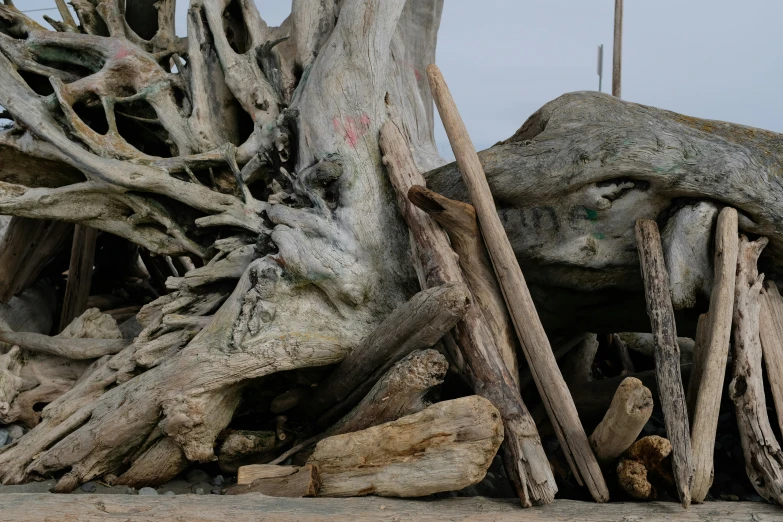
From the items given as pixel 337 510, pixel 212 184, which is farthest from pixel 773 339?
pixel 212 184

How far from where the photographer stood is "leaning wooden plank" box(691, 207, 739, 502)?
11.1 ft

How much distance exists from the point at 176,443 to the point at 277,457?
0.60 metres

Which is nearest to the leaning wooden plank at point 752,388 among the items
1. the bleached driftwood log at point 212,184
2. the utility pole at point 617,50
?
the bleached driftwood log at point 212,184

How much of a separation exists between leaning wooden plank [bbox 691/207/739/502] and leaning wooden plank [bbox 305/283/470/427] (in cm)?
122

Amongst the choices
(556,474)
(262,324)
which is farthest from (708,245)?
(262,324)

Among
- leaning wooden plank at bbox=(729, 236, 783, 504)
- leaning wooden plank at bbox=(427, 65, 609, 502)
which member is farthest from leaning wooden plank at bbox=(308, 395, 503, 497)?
leaning wooden plank at bbox=(729, 236, 783, 504)

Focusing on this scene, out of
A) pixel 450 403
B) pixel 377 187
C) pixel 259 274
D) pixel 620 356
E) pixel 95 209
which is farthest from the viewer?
pixel 620 356

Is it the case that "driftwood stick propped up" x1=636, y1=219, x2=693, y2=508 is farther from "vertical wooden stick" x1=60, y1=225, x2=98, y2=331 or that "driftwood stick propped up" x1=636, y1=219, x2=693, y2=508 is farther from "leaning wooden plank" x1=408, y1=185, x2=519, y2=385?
"vertical wooden stick" x1=60, y1=225, x2=98, y2=331

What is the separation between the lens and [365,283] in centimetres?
438

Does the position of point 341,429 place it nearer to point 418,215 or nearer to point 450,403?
point 450,403

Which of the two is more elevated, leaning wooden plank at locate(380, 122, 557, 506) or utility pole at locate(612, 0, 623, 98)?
utility pole at locate(612, 0, 623, 98)

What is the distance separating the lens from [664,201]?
411 centimetres

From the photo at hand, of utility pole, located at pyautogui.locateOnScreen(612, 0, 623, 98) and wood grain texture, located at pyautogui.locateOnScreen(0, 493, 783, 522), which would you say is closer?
wood grain texture, located at pyautogui.locateOnScreen(0, 493, 783, 522)

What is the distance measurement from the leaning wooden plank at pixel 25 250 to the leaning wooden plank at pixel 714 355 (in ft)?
18.4
